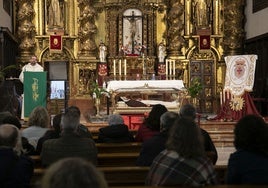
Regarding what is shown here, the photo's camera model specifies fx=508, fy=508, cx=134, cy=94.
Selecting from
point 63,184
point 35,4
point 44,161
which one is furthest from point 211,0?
point 63,184

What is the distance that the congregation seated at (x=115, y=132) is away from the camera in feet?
23.5

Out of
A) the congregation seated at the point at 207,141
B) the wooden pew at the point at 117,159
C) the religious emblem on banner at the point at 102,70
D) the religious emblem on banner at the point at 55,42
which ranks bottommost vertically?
the wooden pew at the point at 117,159

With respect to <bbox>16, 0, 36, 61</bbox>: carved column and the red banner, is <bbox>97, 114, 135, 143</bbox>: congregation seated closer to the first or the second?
<bbox>16, 0, 36, 61</bbox>: carved column

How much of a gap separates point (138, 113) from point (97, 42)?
20.9 ft

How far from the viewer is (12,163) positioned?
392 cm

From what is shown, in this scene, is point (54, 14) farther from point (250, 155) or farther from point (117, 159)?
point (250, 155)

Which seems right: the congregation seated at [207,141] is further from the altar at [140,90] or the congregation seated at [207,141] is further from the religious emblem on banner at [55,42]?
the religious emblem on banner at [55,42]

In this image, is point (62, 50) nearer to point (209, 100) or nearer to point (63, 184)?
point (209, 100)

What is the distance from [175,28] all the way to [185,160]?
1544cm

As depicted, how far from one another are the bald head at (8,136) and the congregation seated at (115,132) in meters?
2.99

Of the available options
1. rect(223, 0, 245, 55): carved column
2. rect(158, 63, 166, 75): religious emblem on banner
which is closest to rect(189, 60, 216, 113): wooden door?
rect(223, 0, 245, 55): carved column

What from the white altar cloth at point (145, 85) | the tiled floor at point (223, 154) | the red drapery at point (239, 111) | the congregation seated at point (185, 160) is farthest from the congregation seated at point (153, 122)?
the white altar cloth at point (145, 85)

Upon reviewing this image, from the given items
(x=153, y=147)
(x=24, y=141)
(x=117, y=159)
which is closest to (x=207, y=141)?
(x=117, y=159)

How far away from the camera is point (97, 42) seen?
19203 mm
